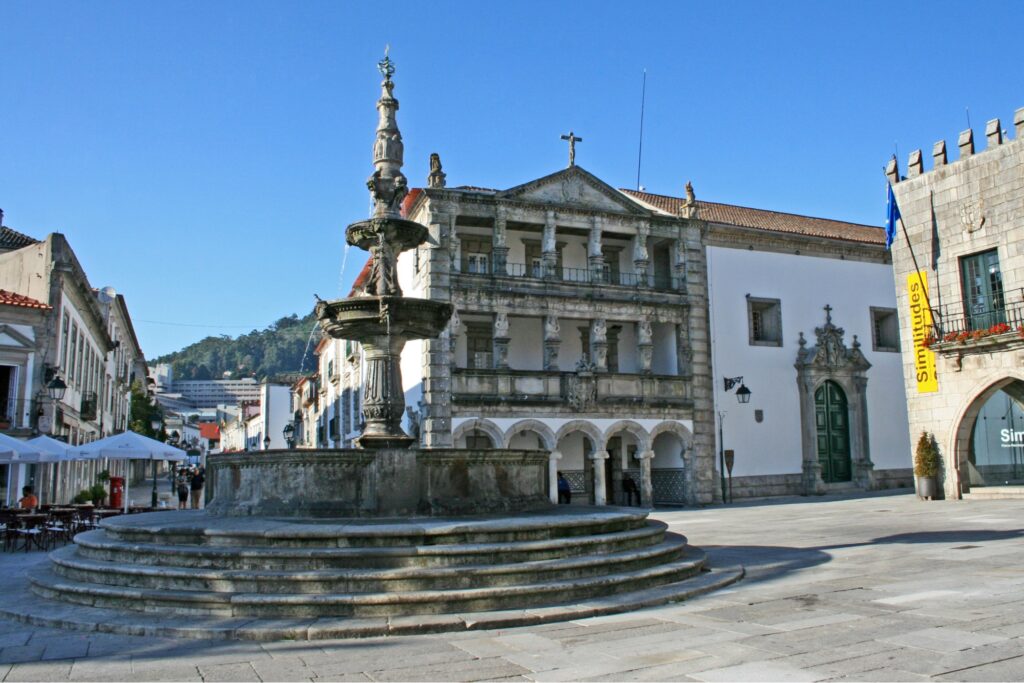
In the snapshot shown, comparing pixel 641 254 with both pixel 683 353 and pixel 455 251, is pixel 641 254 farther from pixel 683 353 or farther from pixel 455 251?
pixel 455 251

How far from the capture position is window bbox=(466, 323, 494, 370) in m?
29.0

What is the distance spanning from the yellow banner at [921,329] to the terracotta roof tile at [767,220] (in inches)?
339

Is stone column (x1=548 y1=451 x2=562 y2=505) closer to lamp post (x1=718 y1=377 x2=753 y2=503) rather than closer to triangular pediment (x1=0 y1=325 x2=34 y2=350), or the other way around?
lamp post (x1=718 y1=377 x2=753 y2=503)

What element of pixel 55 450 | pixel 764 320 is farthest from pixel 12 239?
pixel 764 320

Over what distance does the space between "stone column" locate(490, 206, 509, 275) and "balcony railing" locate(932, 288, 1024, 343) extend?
43.4 feet

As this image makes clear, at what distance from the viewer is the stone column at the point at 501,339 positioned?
90.7 ft

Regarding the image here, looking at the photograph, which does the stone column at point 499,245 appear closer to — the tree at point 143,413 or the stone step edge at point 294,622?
the stone step edge at point 294,622

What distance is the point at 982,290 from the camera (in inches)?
899

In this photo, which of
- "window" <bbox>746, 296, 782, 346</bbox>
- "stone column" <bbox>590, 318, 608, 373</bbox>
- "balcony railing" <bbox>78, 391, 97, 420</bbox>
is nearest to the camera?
"stone column" <bbox>590, 318, 608, 373</bbox>

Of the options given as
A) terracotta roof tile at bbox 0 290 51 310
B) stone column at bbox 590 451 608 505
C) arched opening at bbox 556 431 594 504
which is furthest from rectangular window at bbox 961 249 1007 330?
terracotta roof tile at bbox 0 290 51 310

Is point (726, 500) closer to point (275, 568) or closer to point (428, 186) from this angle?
point (428, 186)

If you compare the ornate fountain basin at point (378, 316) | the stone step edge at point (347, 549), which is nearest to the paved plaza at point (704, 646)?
the stone step edge at point (347, 549)

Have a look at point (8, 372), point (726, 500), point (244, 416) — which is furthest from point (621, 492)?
point (244, 416)

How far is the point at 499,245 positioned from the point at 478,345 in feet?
11.9
